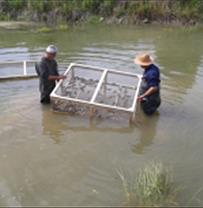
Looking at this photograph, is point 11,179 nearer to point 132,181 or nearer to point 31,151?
point 31,151

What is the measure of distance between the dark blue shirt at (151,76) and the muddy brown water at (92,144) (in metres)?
0.76

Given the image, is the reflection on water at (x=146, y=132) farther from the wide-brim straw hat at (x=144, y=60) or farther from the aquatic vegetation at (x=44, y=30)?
the aquatic vegetation at (x=44, y=30)

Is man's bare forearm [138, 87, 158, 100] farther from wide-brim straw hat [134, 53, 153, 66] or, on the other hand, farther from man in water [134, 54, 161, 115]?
wide-brim straw hat [134, 53, 153, 66]

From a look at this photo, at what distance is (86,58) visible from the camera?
1142cm

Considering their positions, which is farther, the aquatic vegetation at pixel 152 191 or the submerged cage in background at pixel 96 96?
the submerged cage in background at pixel 96 96

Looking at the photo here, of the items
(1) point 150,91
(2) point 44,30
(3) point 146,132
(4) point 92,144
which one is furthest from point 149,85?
(2) point 44,30

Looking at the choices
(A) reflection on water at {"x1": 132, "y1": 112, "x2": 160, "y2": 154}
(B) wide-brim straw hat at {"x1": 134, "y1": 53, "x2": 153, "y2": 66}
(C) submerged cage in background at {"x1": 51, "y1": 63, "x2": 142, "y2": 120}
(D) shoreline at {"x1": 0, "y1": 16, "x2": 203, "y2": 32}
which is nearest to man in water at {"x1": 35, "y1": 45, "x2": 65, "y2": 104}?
(C) submerged cage in background at {"x1": 51, "y1": 63, "x2": 142, "y2": 120}

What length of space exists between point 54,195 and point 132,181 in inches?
44.0

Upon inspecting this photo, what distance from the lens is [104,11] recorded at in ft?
55.7

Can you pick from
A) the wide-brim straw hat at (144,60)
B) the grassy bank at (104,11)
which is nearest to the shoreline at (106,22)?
the grassy bank at (104,11)

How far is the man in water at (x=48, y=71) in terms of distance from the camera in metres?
7.70

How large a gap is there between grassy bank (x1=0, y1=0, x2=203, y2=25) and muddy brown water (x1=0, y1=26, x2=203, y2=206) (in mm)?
5462

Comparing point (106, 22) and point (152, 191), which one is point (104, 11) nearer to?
point (106, 22)

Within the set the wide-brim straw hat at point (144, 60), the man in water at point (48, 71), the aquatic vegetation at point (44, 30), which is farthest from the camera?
the aquatic vegetation at point (44, 30)
